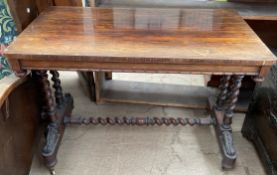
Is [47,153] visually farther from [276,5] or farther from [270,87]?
[276,5]

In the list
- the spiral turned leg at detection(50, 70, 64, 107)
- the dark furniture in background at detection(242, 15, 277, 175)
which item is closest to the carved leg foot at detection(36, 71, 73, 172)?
the spiral turned leg at detection(50, 70, 64, 107)

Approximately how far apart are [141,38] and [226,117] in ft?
2.21

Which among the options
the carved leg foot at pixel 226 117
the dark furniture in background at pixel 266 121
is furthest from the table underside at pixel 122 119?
the dark furniture in background at pixel 266 121

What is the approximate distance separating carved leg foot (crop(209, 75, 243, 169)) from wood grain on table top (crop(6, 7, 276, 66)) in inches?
9.1

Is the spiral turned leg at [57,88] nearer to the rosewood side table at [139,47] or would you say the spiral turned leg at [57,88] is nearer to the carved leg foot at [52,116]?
the carved leg foot at [52,116]

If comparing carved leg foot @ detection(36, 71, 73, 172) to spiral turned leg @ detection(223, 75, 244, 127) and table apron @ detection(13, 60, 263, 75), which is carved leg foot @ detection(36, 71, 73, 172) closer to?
table apron @ detection(13, 60, 263, 75)

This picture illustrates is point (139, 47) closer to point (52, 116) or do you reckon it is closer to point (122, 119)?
point (122, 119)

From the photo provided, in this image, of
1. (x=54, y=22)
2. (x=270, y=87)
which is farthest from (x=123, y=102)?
(x=270, y=87)

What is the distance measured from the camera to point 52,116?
1414 mm

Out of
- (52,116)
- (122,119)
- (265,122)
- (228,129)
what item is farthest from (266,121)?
(52,116)

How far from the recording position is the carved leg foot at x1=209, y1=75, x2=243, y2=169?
130 centimetres

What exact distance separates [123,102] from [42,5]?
2.71 feet

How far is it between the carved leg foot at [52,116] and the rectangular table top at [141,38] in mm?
259

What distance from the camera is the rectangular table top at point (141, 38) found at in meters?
0.97
